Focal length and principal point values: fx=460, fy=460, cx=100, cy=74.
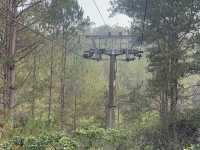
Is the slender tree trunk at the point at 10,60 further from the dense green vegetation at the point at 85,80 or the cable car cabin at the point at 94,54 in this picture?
the cable car cabin at the point at 94,54

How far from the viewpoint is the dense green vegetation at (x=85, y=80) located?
46.9ft

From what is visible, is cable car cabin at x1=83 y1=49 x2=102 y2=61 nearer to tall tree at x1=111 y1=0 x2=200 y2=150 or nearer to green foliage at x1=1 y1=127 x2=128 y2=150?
tall tree at x1=111 y1=0 x2=200 y2=150

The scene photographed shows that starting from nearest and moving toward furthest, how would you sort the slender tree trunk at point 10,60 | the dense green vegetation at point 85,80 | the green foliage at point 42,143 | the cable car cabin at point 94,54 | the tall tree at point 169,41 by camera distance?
the green foliage at point 42,143, the slender tree trunk at point 10,60, the dense green vegetation at point 85,80, the cable car cabin at point 94,54, the tall tree at point 169,41

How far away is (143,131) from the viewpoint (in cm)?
2200

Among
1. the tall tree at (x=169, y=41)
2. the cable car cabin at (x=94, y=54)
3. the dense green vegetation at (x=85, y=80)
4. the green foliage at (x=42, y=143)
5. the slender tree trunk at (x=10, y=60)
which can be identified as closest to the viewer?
the green foliage at (x=42, y=143)

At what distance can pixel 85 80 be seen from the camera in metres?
34.2

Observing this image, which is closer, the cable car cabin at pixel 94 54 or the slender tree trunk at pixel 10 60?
the slender tree trunk at pixel 10 60

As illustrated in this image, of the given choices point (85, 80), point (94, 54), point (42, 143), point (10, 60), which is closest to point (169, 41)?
point (94, 54)

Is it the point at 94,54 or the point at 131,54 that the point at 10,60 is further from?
the point at 131,54

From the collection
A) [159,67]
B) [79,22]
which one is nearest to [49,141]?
[159,67]

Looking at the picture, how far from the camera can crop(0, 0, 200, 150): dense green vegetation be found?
14.3 meters

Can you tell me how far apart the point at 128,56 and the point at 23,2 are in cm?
779

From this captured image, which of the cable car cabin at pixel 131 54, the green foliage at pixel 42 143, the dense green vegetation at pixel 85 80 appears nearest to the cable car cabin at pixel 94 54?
the dense green vegetation at pixel 85 80

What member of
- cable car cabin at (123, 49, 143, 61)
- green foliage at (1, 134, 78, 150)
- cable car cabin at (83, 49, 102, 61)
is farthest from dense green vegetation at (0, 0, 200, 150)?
cable car cabin at (123, 49, 143, 61)
